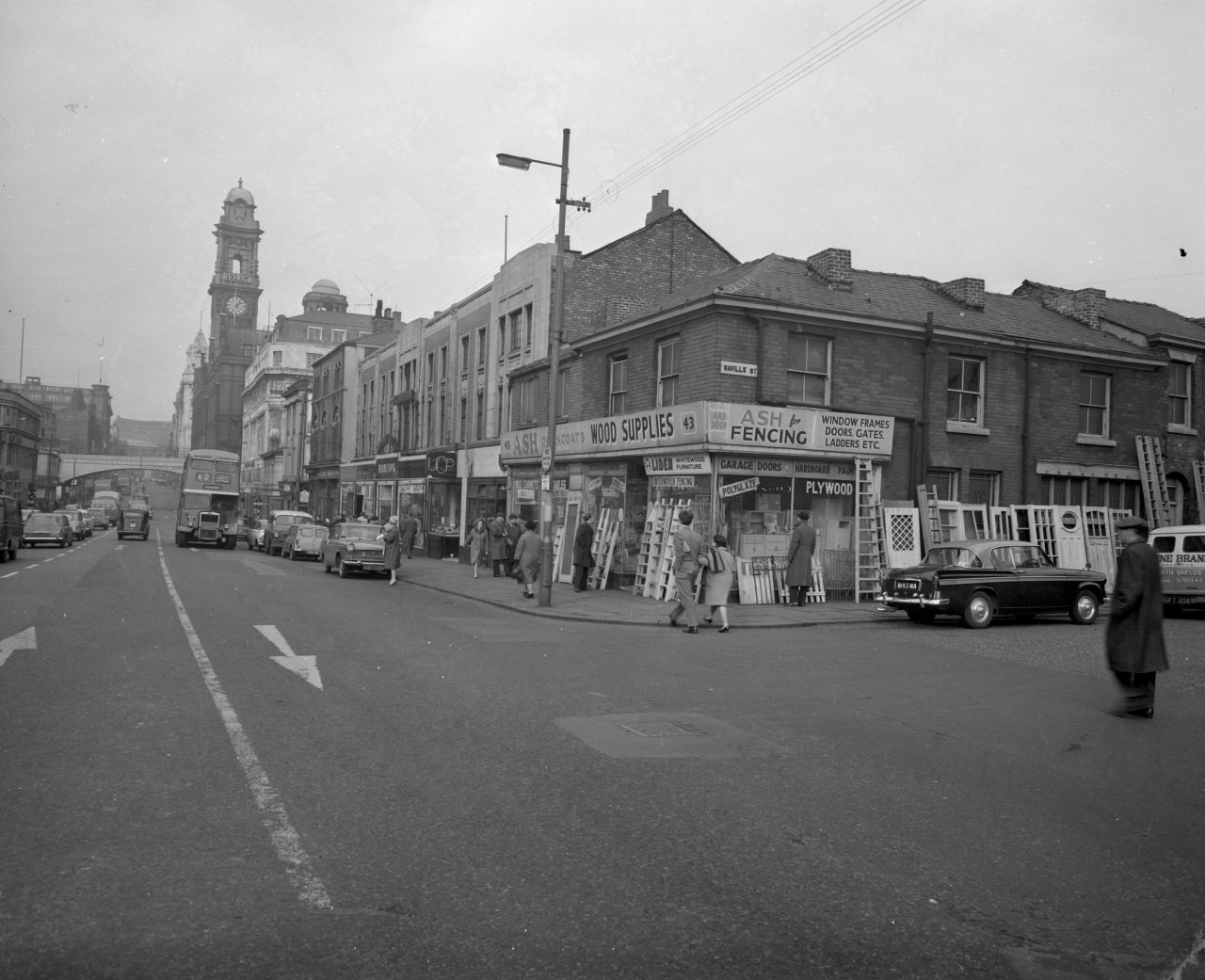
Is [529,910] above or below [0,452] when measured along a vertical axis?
below

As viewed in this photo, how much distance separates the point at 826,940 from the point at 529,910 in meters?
1.26

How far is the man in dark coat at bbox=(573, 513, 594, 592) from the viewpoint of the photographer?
23.0m

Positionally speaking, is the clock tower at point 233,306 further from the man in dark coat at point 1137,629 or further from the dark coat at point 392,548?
the man in dark coat at point 1137,629

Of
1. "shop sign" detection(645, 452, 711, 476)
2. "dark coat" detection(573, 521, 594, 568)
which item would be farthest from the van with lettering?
"dark coat" detection(573, 521, 594, 568)

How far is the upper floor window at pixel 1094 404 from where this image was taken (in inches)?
984

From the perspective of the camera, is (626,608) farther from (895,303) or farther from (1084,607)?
(895,303)

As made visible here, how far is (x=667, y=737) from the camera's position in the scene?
25.5ft

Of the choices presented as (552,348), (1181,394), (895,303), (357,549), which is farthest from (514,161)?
(1181,394)

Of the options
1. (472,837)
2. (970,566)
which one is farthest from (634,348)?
(472,837)

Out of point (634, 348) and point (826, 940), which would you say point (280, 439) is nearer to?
point (634, 348)

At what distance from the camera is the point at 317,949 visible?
3799 mm

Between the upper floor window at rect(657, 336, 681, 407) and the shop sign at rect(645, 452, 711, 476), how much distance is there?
138cm

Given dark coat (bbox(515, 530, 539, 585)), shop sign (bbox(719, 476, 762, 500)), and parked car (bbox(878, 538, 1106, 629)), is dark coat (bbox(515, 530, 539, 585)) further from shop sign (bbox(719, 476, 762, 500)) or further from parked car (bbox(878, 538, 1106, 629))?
parked car (bbox(878, 538, 1106, 629))

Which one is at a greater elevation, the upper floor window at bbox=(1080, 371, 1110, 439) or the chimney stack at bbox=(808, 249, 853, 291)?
the chimney stack at bbox=(808, 249, 853, 291)
